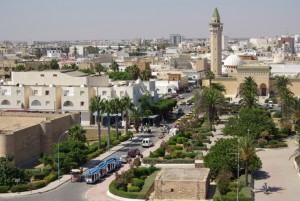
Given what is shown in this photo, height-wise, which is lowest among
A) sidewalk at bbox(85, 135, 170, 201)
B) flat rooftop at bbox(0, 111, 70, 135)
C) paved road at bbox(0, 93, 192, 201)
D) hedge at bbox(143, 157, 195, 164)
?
paved road at bbox(0, 93, 192, 201)

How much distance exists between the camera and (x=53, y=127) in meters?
47.9

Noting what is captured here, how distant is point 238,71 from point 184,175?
5317 cm

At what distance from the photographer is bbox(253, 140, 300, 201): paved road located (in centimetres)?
3497

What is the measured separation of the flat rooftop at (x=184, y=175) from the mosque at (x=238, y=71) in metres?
50.2

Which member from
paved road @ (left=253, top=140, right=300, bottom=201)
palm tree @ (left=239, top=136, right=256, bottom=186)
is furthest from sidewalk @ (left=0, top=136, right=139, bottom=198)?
paved road @ (left=253, top=140, right=300, bottom=201)

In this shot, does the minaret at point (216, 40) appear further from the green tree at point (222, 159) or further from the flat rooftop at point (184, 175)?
the flat rooftop at point (184, 175)

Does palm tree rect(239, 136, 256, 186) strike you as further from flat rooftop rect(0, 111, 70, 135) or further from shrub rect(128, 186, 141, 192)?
flat rooftop rect(0, 111, 70, 135)

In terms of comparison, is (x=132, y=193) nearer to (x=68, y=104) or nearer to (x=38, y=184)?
(x=38, y=184)

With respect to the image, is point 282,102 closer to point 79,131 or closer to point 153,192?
point 79,131

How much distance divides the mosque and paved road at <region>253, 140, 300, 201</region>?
121 ft

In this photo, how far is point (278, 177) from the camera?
39.6m

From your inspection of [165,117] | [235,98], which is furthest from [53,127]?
[235,98]

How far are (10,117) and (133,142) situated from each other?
1228cm

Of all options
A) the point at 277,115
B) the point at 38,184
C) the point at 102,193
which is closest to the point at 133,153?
the point at 102,193
